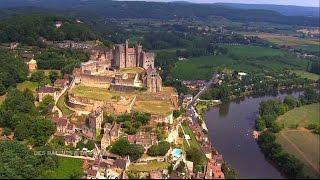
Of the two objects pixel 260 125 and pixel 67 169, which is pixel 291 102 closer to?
pixel 260 125

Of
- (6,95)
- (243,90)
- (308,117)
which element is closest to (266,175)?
(308,117)

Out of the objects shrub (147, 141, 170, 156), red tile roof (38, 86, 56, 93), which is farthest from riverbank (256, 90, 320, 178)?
red tile roof (38, 86, 56, 93)

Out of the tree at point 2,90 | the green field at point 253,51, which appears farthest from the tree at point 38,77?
the green field at point 253,51

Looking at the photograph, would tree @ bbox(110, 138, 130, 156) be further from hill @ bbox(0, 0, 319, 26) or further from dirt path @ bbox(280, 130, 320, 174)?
hill @ bbox(0, 0, 319, 26)

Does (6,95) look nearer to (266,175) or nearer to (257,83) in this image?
(266,175)

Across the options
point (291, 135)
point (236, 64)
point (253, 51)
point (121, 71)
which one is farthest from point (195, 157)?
point (253, 51)

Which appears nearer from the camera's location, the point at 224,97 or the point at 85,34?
the point at 224,97

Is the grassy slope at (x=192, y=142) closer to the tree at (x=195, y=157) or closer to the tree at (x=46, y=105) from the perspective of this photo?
the tree at (x=195, y=157)
